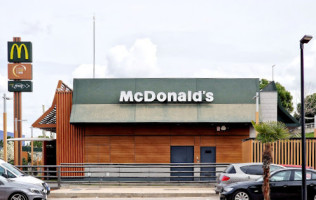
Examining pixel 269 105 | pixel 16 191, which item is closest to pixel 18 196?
pixel 16 191

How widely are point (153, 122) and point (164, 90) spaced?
2.30m

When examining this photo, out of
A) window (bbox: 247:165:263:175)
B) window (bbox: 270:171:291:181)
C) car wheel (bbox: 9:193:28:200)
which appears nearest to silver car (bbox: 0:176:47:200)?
car wheel (bbox: 9:193:28:200)

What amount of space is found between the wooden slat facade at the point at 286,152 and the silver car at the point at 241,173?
6155mm

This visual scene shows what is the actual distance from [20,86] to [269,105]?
1882cm

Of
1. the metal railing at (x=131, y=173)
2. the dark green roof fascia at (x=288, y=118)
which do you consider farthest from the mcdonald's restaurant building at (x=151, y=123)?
the dark green roof fascia at (x=288, y=118)

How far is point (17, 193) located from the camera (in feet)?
62.5

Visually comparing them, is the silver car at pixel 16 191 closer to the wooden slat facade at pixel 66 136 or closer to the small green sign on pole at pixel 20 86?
the wooden slat facade at pixel 66 136

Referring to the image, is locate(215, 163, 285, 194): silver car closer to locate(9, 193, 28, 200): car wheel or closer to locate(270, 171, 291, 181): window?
locate(270, 171, 291, 181): window

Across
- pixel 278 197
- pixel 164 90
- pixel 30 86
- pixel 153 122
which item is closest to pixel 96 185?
pixel 153 122

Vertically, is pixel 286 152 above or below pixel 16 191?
above

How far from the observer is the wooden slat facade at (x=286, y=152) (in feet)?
90.2

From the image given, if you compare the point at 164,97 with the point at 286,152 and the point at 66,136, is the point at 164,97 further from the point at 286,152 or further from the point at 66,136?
the point at 286,152

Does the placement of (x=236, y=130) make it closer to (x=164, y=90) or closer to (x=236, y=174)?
(x=164, y=90)

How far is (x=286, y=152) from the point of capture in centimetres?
2836
